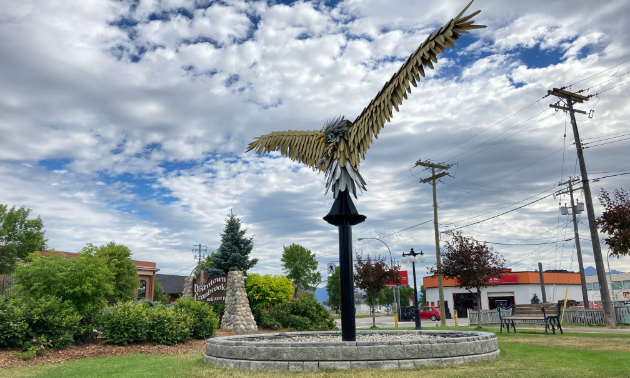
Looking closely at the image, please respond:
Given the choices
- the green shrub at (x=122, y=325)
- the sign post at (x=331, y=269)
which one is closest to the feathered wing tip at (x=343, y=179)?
the green shrub at (x=122, y=325)

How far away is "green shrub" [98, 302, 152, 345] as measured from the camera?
13.1m

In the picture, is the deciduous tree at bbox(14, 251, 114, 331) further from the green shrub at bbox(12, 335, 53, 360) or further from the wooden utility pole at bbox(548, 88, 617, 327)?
the wooden utility pole at bbox(548, 88, 617, 327)

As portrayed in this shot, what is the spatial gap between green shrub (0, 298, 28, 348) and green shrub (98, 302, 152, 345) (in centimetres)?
224

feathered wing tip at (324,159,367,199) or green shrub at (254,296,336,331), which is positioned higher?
feathered wing tip at (324,159,367,199)

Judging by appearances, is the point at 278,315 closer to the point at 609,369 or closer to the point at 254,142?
the point at 254,142

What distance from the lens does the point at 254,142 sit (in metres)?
12.7

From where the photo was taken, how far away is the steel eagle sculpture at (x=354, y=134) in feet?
26.9

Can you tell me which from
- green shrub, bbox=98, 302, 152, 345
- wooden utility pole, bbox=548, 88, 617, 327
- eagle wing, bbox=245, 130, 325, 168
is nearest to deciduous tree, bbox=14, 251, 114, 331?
green shrub, bbox=98, 302, 152, 345

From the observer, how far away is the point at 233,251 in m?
23.2

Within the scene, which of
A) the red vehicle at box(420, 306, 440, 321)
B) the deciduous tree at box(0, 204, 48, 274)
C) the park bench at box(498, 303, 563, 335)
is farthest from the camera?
the red vehicle at box(420, 306, 440, 321)

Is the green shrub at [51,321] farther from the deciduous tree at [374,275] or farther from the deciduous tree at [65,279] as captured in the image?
the deciduous tree at [374,275]

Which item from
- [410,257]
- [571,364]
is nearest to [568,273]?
[410,257]

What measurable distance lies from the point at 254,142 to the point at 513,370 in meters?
8.73

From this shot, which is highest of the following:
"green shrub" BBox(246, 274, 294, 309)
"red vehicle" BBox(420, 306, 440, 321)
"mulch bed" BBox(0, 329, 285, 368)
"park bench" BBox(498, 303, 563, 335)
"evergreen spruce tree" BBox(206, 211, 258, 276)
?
"evergreen spruce tree" BBox(206, 211, 258, 276)
